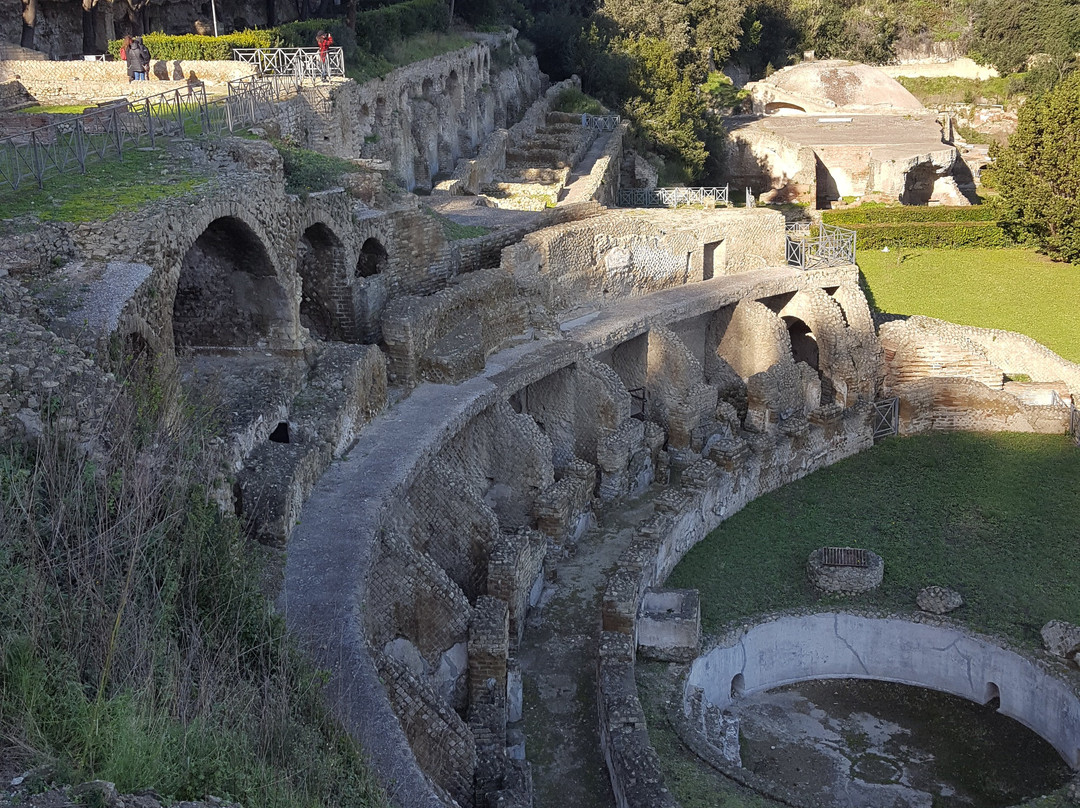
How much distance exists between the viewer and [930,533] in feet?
51.0

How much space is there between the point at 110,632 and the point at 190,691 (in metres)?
0.53

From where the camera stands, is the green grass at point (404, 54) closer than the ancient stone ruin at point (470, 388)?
No

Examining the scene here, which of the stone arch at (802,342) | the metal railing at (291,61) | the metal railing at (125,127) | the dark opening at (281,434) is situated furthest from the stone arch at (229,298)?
the stone arch at (802,342)

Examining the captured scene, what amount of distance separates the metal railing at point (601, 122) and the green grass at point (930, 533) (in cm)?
1449

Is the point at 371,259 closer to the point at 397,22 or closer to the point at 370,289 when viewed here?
the point at 370,289

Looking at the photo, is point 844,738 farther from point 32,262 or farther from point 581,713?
point 32,262

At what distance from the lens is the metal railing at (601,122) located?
30.9 m

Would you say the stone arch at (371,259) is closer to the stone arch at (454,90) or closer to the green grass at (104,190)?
the green grass at (104,190)

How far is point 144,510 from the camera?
25.5 ft

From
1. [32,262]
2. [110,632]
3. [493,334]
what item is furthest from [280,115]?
[110,632]

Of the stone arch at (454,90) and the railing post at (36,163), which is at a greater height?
the railing post at (36,163)

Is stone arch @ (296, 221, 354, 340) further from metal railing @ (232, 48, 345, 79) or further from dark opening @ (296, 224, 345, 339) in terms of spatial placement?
metal railing @ (232, 48, 345, 79)

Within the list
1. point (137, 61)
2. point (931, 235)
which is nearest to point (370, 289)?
point (137, 61)

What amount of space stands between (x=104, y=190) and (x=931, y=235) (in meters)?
21.7
